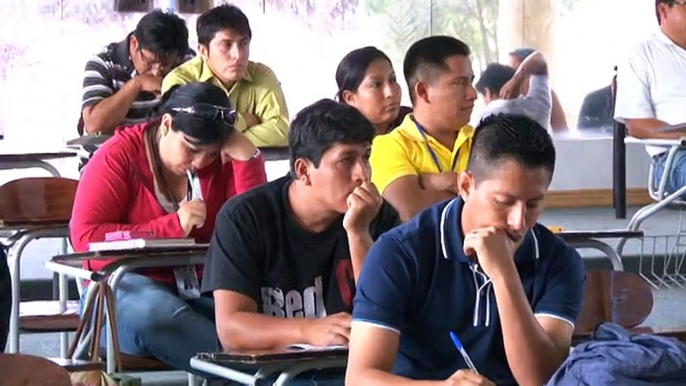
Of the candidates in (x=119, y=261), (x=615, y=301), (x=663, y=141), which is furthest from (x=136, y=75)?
(x=615, y=301)

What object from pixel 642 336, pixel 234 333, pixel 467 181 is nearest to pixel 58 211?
pixel 234 333

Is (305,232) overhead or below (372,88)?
below

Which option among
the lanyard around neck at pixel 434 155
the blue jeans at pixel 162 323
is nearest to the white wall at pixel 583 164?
the lanyard around neck at pixel 434 155

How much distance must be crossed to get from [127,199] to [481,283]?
70.3 inches

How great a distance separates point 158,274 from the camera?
412 cm

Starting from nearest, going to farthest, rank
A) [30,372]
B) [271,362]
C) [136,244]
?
[30,372] < [271,362] < [136,244]

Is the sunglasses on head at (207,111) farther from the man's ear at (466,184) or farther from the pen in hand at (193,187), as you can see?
the man's ear at (466,184)

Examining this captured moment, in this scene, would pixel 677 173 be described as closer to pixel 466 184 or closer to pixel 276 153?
pixel 276 153

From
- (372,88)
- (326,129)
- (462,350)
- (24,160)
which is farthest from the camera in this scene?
(24,160)

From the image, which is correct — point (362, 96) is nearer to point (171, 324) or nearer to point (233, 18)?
point (233, 18)

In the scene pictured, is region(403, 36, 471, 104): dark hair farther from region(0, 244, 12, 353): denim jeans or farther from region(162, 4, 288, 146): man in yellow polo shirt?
region(0, 244, 12, 353): denim jeans

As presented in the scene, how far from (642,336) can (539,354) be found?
266 millimetres

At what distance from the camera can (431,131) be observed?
4496 millimetres

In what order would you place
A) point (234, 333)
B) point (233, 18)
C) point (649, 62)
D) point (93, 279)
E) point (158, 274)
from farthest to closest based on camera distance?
1. point (649, 62)
2. point (233, 18)
3. point (158, 274)
4. point (93, 279)
5. point (234, 333)
